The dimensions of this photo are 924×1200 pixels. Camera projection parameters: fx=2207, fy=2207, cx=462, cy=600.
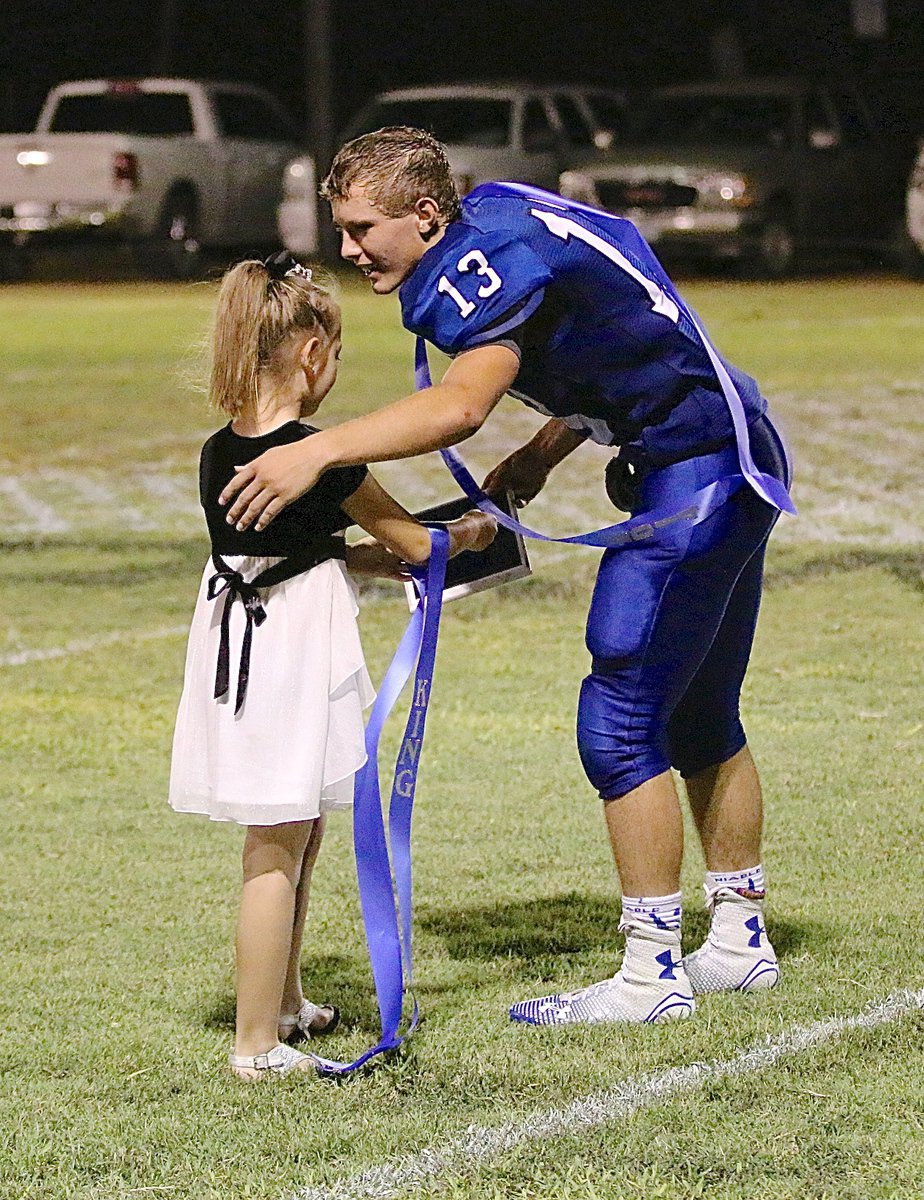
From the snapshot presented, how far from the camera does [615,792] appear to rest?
436 cm

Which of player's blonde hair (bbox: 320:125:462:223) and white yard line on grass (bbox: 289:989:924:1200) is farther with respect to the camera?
player's blonde hair (bbox: 320:125:462:223)

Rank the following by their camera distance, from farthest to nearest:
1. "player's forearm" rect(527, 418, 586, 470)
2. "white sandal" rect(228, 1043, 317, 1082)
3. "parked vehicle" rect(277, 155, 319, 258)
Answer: "parked vehicle" rect(277, 155, 319, 258)
"player's forearm" rect(527, 418, 586, 470)
"white sandal" rect(228, 1043, 317, 1082)

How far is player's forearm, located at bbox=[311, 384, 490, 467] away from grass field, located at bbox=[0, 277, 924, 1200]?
45 cm

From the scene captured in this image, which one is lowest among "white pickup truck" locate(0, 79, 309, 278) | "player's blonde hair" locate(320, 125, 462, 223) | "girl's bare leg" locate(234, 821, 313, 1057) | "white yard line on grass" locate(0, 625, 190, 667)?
"white pickup truck" locate(0, 79, 309, 278)

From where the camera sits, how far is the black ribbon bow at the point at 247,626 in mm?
3971

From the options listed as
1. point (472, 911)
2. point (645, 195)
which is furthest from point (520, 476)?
point (645, 195)

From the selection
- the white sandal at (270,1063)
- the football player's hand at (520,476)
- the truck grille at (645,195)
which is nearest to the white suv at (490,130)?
the truck grille at (645,195)

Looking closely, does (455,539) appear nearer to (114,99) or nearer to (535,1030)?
(535,1030)

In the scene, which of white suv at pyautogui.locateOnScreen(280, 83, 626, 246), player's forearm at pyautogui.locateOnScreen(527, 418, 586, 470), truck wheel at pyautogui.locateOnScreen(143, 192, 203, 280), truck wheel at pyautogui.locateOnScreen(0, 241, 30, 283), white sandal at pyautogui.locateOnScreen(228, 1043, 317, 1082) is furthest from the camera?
truck wheel at pyautogui.locateOnScreen(0, 241, 30, 283)

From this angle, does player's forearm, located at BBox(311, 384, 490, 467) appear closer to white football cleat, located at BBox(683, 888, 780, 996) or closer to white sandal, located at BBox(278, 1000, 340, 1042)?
white sandal, located at BBox(278, 1000, 340, 1042)

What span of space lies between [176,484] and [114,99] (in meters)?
14.1

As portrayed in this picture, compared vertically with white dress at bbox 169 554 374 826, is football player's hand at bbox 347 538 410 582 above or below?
above

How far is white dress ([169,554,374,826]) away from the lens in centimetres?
396

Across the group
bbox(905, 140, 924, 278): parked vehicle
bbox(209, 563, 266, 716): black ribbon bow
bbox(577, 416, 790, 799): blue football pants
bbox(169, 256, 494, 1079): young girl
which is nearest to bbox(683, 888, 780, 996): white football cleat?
bbox(577, 416, 790, 799): blue football pants
